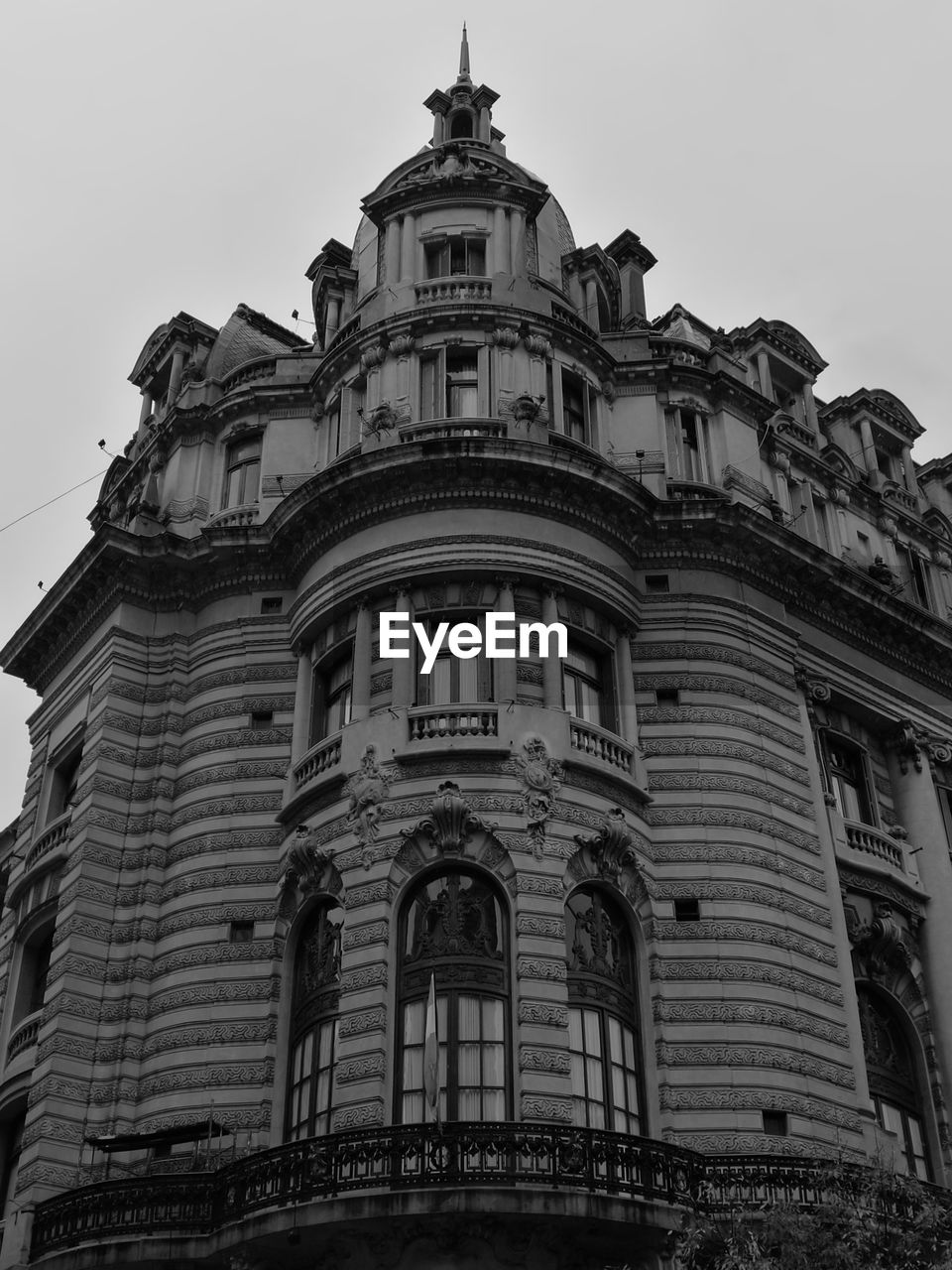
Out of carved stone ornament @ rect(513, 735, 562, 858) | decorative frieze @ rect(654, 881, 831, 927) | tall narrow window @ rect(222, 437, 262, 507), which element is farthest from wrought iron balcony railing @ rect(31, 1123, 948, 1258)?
tall narrow window @ rect(222, 437, 262, 507)

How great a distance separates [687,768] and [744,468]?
9966 mm

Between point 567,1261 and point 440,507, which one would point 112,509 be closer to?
point 440,507

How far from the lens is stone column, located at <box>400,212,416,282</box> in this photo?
39031mm

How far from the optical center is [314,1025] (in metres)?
29.8

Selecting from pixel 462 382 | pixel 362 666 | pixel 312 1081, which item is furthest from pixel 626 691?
pixel 312 1081

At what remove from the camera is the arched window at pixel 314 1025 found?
2886 centimetres

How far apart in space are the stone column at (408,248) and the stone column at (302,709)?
1067 cm

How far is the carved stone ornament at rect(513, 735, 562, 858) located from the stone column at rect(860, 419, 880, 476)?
2035 cm

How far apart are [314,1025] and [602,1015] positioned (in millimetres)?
5562

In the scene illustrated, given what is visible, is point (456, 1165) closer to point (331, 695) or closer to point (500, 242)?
point (331, 695)

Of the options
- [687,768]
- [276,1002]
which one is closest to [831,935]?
[687,768]

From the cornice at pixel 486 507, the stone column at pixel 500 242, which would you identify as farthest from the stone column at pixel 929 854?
the stone column at pixel 500 242

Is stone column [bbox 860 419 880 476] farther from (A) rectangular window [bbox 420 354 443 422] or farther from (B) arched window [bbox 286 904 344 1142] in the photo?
(B) arched window [bbox 286 904 344 1142]

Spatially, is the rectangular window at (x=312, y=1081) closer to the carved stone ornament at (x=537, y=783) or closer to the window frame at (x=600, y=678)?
the carved stone ornament at (x=537, y=783)
